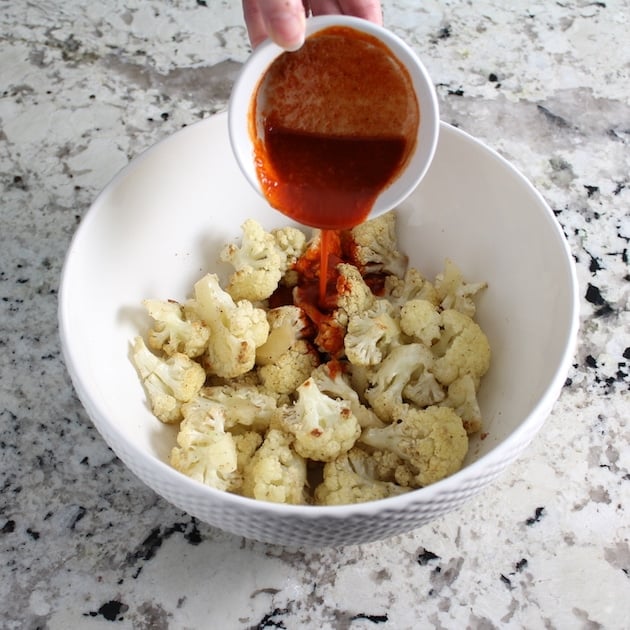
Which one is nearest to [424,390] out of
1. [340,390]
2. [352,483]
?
[340,390]

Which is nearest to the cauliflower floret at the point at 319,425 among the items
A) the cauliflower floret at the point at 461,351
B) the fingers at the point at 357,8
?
the cauliflower floret at the point at 461,351

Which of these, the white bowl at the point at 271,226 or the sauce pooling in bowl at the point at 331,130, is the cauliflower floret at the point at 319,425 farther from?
the sauce pooling in bowl at the point at 331,130

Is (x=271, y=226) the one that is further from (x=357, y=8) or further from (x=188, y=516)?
(x=188, y=516)

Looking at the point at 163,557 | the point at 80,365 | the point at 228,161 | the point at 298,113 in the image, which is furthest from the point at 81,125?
the point at 163,557

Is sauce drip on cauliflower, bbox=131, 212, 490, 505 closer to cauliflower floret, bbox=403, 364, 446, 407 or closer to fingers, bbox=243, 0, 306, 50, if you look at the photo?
cauliflower floret, bbox=403, 364, 446, 407

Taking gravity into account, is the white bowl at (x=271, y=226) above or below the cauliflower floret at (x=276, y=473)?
above

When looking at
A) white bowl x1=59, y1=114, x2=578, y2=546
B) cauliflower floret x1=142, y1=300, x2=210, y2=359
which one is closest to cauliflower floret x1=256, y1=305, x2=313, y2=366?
cauliflower floret x1=142, y1=300, x2=210, y2=359

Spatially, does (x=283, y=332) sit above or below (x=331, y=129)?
below
